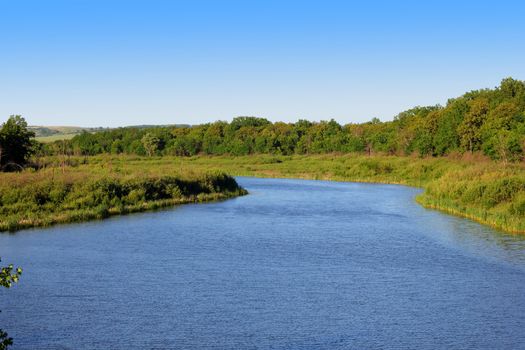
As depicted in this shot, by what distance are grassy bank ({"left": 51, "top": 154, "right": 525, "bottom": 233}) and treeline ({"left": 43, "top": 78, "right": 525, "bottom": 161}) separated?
682cm

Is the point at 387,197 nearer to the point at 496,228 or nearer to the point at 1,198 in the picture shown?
the point at 496,228

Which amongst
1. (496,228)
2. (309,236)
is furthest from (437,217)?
(309,236)

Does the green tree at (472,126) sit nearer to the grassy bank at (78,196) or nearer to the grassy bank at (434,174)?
the grassy bank at (434,174)

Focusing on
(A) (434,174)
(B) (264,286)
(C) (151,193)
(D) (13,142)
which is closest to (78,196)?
(C) (151,193)

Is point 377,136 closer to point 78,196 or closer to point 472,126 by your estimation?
point 472,126

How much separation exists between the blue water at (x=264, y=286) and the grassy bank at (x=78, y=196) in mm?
2643

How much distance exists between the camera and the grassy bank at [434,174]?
139 feet

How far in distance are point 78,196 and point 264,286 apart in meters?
26.0

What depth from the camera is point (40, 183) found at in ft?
145

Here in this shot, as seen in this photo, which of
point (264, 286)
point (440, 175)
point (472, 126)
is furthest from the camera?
point (472, 126)

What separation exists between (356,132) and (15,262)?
13064 centimetres

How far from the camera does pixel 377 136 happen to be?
417ft

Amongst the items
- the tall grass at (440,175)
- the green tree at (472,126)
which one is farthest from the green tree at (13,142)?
the green tree at (472,126)

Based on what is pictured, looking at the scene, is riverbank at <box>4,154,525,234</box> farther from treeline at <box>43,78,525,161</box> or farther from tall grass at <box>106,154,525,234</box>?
treeline at <box>43,78,525,161</box>
